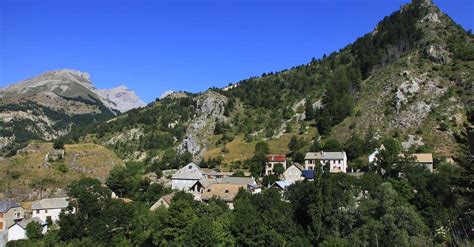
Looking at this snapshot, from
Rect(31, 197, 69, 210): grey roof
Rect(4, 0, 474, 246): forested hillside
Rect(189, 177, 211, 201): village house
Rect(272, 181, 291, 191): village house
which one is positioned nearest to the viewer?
Rect(4, 0, 474, 246): forested hillside

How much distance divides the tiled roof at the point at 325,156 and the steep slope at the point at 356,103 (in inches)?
410

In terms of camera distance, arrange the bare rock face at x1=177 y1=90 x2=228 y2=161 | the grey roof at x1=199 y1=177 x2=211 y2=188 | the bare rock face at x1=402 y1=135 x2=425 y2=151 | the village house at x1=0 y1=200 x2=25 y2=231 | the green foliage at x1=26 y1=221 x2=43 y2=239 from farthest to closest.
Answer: the bare rock face at x1=177 y1=90 x2=228 y2=161 → the bare rock face at x1=402 y1=135 x2=425 y2=151 → the grey roof at x1=199 y1=177 x2=211 y2=188 → the village house at x1=0 y1=200 x2=25 y2=231 → the green foliage at x1=26 y1=221 x2=43 y2=239

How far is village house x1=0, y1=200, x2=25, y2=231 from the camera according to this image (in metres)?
57.1

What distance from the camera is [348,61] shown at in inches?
5507

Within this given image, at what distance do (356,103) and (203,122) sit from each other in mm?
53026

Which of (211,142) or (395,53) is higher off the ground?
(395,53)

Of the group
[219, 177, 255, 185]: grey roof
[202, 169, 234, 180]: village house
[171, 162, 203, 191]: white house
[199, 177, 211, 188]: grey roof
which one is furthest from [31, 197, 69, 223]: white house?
[202, 169, 234, 180]: village house

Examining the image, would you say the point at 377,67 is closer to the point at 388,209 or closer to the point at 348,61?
the point at 348,61

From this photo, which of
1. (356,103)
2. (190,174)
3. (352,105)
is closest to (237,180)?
(190,174)

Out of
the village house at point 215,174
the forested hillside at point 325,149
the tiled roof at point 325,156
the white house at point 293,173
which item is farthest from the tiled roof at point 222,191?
the tiled roof at point 325,156

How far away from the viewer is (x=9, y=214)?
5800 centimetres

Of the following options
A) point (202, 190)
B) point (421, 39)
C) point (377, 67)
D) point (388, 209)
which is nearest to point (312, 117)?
point (377, 67)

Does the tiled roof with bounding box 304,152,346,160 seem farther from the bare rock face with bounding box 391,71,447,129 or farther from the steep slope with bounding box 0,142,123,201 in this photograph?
the steep slope with bounding box 0,142,123,201

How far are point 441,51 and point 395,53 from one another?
660 inches
